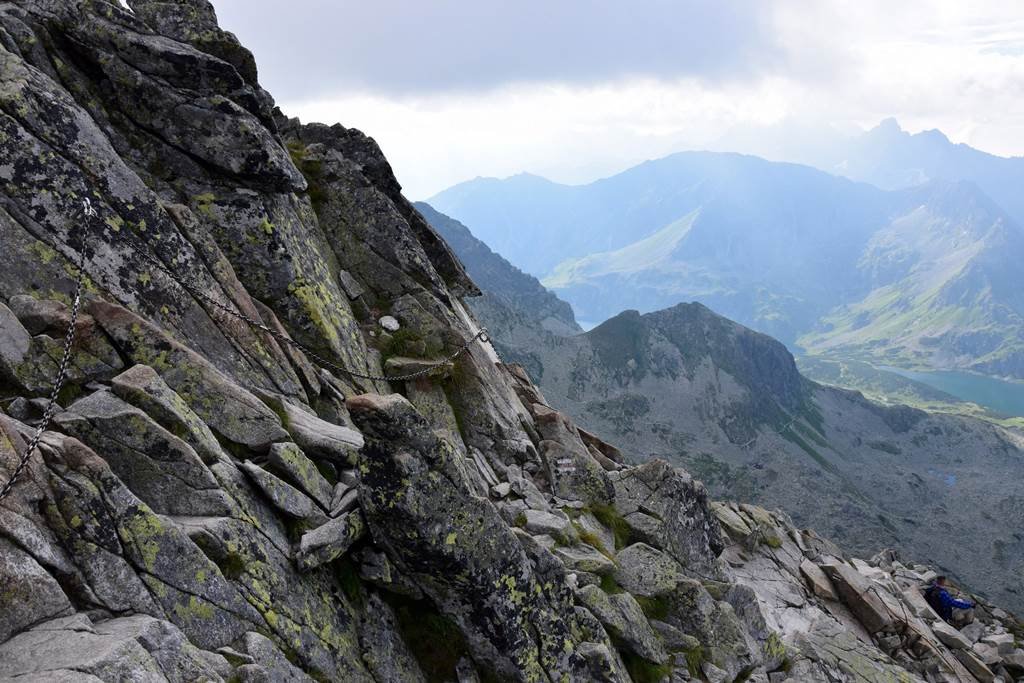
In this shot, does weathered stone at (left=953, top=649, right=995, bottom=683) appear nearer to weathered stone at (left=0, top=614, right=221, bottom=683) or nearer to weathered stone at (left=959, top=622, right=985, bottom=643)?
weathered stone at (left=959, top=622, right=985, bottom=643)

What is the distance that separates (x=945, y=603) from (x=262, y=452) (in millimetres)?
52197

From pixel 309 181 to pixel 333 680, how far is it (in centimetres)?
2481

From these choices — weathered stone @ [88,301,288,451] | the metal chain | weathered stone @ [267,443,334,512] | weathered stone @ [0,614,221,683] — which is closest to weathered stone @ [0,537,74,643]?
weathered stone @ [0,614,221,683]

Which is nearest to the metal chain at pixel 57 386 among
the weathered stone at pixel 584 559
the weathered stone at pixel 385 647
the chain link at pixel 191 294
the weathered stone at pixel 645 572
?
the chain link at pixel 191 294

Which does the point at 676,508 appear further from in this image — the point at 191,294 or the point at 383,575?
the point at 191,294

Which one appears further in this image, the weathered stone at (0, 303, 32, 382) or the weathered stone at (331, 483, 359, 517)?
the weathered stone at (331, 483, 359, 517)

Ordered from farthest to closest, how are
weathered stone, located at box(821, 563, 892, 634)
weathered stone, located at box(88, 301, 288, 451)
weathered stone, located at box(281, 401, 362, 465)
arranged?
weathered stone, located at box(821, 563, 892, 634) → weathered stone, located at box(281, 401, 362, 465) → weathered stone, located at box(88, 301, 288, 451)

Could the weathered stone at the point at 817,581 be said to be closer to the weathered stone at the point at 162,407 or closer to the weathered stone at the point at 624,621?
the weathered stone at the point at 624,621

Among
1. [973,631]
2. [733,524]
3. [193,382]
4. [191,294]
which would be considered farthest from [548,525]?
[973,631]

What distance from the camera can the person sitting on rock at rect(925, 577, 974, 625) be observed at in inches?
1805

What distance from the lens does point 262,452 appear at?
1609cm

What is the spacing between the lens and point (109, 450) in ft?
43.2

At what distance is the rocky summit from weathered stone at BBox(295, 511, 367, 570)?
0.19 feet

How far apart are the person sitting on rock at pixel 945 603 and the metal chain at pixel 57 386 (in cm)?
5537
